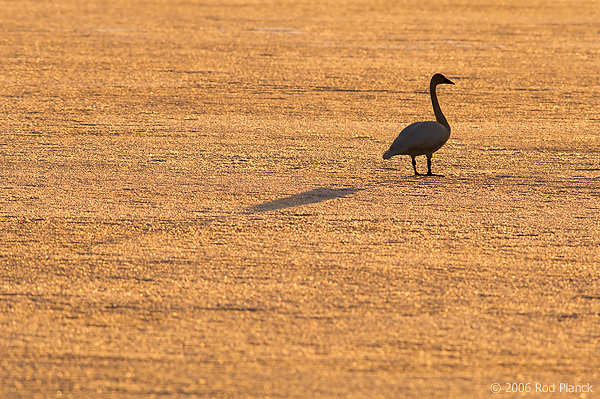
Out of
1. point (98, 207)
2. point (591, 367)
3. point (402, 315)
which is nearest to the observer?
point (591, 367)

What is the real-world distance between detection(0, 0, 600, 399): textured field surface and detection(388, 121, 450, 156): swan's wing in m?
0.29

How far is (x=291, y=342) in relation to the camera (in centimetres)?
418

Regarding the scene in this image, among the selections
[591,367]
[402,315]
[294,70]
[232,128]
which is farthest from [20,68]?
[591,367]

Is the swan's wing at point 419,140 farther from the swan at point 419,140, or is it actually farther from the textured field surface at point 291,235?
the textured field surface at point 291,235

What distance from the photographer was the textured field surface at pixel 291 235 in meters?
3.97

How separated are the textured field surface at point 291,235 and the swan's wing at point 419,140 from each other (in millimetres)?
287

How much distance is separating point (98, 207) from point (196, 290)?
6.32 ft

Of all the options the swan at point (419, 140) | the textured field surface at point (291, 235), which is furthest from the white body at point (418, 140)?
the textured field surface at point (291, 235)

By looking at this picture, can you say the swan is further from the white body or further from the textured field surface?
the textured field surface

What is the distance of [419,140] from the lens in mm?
7297

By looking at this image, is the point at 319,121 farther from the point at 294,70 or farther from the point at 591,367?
the point at 591,367

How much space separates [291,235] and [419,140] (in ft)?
6.55

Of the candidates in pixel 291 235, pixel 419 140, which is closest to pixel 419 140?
pixel 419 140

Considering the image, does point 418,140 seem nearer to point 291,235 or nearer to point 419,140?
point 419,140
